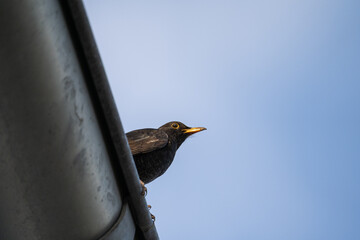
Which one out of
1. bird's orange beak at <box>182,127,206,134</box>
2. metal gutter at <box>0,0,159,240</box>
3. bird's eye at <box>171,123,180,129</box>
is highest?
metal gutter at <box>0,0,159,240</box>

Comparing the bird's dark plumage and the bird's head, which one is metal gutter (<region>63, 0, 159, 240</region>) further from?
the bird's head

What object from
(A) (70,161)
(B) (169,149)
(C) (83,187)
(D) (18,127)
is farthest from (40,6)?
(B) (169,149)

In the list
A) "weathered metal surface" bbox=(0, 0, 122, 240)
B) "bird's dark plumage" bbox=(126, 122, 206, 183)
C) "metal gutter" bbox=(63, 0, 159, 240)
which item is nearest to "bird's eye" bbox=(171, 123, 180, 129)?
"bird's dark plumage" bbox=(126, 122, 206, 183)

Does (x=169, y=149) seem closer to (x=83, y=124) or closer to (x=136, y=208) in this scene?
(x=136, y=208)

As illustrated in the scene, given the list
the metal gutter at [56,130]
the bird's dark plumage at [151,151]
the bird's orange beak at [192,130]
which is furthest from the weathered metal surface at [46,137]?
the bird's orange beak at [192,130]

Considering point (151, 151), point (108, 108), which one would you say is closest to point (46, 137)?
point (108, 108)

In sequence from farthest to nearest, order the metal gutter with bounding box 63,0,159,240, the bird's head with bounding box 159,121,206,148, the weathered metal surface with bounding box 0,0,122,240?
the bird's head with bounding box 159,121,206,148
the metal gutter with bounding box 63,0,159,240
the weathered metal surface with bounding box 0,0,122,240
